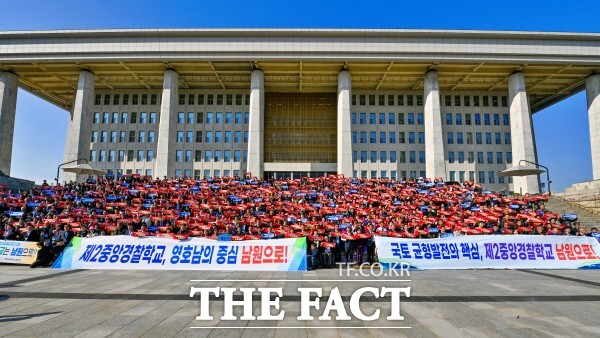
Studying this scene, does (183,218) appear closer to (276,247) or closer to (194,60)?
(276,247)

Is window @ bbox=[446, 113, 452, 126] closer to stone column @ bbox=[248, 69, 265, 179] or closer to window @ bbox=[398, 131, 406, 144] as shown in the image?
window @ bbox=[398, 131, 406, 144]

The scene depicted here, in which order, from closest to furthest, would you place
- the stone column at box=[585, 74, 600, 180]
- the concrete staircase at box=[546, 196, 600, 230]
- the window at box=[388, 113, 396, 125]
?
the concrete staircase at box=[546, 196, 600, 230] < the stone column at box=[585, 74, 600, 180] < the window at box=[388, 113, 396, 125]

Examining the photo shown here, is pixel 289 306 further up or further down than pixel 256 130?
further down

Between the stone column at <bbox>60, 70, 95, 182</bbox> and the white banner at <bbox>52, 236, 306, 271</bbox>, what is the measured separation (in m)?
34.9

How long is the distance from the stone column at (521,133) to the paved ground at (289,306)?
116ft

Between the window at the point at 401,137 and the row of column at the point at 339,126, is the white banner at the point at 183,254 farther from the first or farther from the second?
the window at the point at 401,137

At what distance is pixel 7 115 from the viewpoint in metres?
47.4

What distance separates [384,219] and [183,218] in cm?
1246

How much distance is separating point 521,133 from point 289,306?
47.2 metres

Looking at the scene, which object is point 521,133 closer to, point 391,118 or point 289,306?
point 391,118

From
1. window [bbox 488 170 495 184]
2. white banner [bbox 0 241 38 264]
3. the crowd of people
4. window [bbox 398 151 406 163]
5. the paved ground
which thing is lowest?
the paved ground

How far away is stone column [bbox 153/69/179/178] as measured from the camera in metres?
45.2

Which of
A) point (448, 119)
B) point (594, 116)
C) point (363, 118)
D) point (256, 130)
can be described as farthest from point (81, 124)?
point (594, 116)

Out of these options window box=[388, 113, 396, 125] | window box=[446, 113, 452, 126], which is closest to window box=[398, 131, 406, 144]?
window box=[388, 113, 396, 125]
